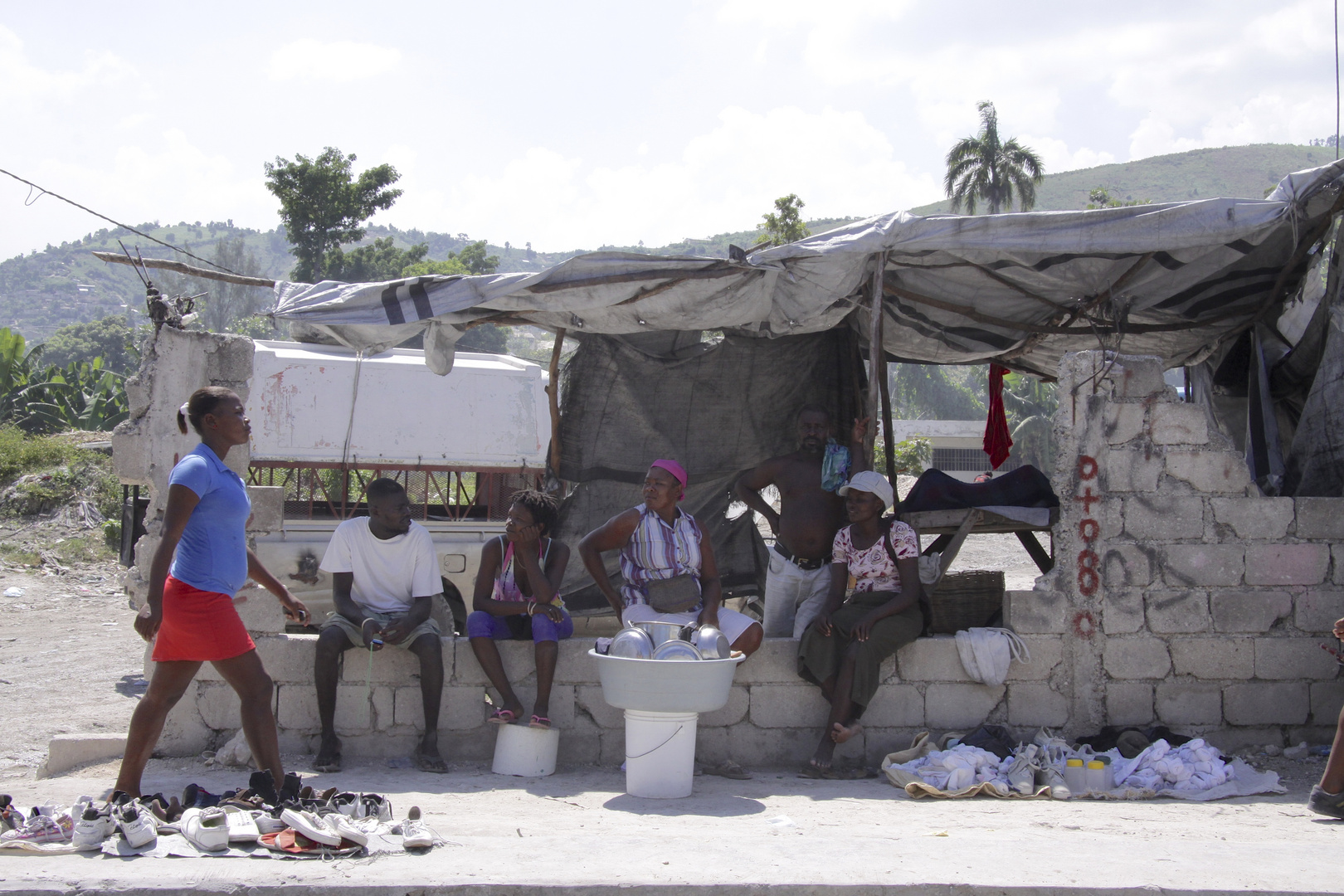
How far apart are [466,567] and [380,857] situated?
230 inches

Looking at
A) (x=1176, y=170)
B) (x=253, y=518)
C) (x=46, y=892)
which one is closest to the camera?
(x=46, y=892)

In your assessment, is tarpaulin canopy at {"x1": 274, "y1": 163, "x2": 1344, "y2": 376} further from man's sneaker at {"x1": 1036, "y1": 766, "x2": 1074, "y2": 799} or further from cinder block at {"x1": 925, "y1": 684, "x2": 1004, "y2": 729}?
man's sneaker at {"x1": 1036, "y1": 766, "x2": 1074, "y2": 799}

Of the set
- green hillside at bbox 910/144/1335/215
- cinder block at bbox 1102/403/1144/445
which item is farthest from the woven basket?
green hillside at bbox 910/144/1335/215

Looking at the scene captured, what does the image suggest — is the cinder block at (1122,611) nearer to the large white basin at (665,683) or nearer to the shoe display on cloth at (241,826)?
the large white basin at (665,683)

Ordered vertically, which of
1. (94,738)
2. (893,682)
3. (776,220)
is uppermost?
(776,220)

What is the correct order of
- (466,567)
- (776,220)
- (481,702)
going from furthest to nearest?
1. (776,220)
2. (466,567)
3. (481,702)

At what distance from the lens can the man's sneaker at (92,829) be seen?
3510 millimetres

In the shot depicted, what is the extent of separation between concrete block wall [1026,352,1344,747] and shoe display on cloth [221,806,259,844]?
3.92 m

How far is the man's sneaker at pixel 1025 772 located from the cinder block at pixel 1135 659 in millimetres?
772

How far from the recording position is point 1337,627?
187 inches

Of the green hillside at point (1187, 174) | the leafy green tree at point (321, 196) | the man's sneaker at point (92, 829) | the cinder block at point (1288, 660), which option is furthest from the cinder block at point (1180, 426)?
the green hillside at point (1187, 174)

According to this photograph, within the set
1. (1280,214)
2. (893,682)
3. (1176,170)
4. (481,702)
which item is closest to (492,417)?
(481,702)

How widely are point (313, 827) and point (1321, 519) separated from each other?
17.7 feet

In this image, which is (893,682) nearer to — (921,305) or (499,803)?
(499,803)
